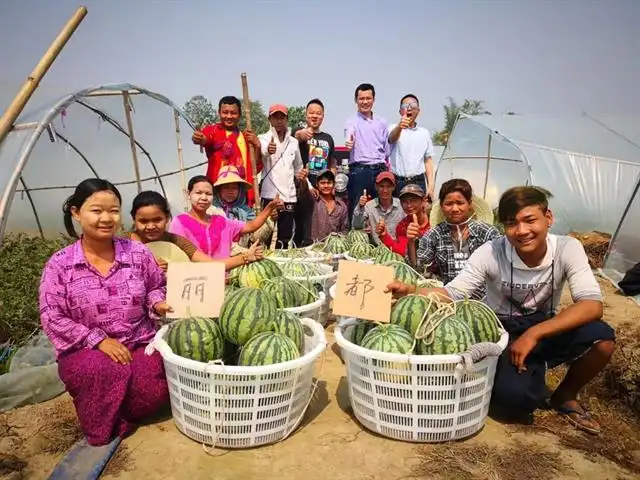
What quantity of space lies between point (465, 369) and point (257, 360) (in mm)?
1156

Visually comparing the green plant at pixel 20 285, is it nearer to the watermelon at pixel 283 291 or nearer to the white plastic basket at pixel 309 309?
the watermelon at pixel 283 291

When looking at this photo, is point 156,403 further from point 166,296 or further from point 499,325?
point 499,325

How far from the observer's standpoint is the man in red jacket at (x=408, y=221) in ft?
17.8

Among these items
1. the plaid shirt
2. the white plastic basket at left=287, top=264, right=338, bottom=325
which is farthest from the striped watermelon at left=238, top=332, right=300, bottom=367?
the plaid shirt

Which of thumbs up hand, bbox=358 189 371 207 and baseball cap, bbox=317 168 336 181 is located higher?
baseball cap, bbox=317 168 336 181

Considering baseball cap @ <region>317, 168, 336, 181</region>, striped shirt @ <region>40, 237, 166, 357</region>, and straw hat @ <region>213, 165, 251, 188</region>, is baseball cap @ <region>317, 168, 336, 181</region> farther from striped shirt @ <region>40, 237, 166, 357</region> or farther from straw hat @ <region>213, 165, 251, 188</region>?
striped shirt @ <region>40, 237, 166, 357</region>

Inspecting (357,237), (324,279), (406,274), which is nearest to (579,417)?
(406,274)

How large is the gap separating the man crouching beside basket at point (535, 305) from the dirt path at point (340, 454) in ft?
0.71

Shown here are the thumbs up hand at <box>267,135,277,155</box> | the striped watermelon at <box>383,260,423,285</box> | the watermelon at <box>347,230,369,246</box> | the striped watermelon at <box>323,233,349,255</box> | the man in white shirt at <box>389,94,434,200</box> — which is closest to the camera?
the striped watermelon at <box>383,260,423,285</box>

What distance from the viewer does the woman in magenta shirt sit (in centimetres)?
458

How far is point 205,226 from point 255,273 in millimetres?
816

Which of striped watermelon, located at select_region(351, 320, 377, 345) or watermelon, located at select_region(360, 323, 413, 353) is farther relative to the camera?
striped watermelon, located at select_region(351, 320, 377, 345)

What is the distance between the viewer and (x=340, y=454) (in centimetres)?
283

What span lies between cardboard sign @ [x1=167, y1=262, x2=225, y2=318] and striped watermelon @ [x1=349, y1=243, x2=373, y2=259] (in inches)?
96.9
